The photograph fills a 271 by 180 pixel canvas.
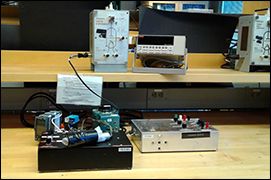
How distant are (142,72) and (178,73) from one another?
0.43 ft

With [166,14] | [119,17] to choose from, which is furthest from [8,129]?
[166,14]

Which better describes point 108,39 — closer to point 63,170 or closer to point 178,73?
point 178,73

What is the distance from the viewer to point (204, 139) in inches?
45.8

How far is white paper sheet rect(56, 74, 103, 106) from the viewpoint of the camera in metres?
1.20

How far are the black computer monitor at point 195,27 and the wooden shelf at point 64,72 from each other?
0.63 feet

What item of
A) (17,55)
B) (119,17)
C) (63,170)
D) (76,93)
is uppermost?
(119,17)

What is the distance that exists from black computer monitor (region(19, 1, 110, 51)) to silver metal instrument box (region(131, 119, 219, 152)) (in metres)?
0.87

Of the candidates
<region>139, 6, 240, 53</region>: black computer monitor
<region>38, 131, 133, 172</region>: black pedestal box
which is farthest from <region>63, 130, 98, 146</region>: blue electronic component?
<region>139, 6, 240, 53</region>: black computer monitor

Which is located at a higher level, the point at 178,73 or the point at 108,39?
the point at 108,39

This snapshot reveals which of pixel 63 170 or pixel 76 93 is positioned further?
pixel 76 93


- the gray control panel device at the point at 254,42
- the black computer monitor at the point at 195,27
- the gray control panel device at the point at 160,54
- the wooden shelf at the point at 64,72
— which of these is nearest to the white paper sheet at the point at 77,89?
the wooden shelf at the point at 64,72

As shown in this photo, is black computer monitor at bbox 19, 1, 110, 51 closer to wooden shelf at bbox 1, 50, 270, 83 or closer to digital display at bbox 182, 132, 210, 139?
wooden shelf at bbox 1, 50, 270, 83

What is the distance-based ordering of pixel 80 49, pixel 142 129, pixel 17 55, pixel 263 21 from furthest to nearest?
pixel 80 49, pixel 17 55, pixel 263 21, pixel 142 129

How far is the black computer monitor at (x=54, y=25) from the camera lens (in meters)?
1.80
